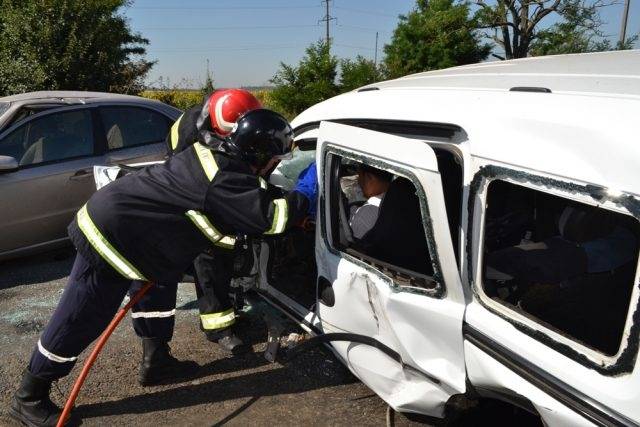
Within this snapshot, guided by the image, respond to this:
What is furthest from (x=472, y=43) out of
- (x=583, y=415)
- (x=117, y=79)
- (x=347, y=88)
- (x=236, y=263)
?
(x=583, y=415)

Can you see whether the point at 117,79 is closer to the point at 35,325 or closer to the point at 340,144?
the point at 35,325

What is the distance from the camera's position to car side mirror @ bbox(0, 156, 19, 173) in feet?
13.2

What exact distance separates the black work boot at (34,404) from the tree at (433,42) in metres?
19.9

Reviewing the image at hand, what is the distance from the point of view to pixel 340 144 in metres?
2.12

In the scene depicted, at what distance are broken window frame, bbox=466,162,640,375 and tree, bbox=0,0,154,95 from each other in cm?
1136

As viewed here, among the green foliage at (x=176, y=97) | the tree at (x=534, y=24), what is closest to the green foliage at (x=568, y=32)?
the tree at (x=534, y=24)

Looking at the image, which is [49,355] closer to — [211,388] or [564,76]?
[211,388]

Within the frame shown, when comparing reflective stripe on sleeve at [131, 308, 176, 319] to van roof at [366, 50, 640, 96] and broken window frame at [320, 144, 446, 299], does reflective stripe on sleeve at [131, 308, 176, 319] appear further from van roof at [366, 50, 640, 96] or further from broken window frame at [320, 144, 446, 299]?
van roof at [366, 50, 640, 96]

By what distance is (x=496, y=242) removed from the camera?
2311 mm

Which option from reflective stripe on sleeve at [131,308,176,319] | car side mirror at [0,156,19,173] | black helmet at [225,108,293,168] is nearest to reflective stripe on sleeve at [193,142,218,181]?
black helmet at [225,108,293,168]

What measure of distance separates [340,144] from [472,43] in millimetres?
21954

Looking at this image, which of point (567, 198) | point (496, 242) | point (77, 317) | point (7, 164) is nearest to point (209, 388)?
point (77, 317)

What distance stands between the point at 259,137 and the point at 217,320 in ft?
4.09

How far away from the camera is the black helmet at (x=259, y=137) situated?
2.38 metres
